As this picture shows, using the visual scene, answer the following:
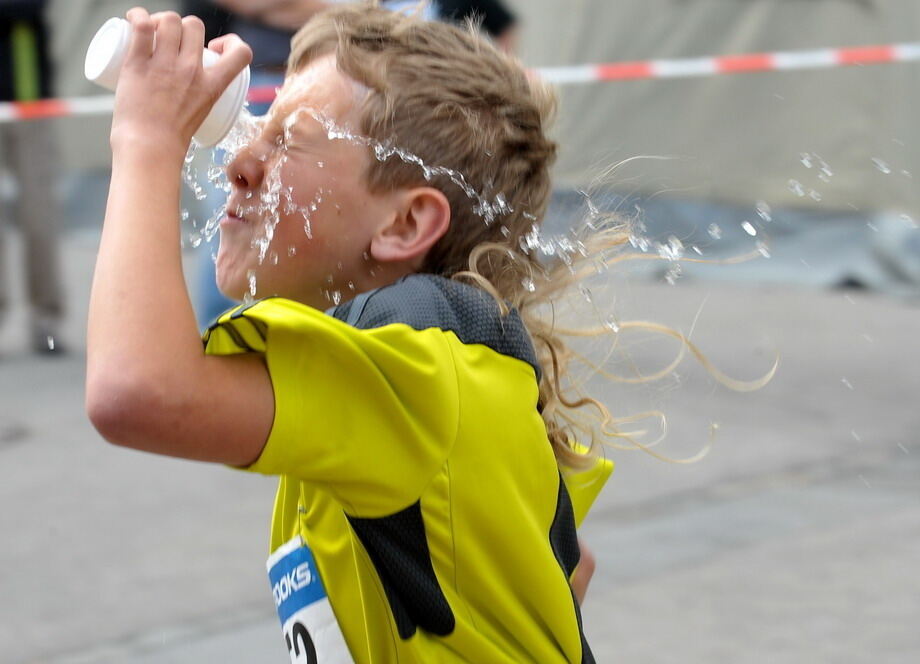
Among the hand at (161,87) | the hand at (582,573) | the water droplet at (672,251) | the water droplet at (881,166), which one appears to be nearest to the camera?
the hand at (161,87)

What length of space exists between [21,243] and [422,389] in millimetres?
5801

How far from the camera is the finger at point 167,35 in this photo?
157 cm

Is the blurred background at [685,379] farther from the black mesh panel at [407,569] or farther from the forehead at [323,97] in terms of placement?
the black mesh panel at [407,569]

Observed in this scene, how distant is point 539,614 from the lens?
171 centimetres

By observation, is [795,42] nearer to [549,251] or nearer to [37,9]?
[37,9]

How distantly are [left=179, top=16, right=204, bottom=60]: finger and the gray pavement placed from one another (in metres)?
0.85

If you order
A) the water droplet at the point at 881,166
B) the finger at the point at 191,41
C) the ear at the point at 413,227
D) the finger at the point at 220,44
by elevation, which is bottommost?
the water droplet at the point at 881,166

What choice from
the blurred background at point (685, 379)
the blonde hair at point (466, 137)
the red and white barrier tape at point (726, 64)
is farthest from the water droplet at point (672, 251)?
the red and white barrier tape at point (726, 64)

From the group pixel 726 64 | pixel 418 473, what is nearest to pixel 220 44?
pixel 418 473

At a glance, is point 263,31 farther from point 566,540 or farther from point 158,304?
→ point 158,304

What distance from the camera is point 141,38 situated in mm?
1563

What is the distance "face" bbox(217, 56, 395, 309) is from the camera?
175cm

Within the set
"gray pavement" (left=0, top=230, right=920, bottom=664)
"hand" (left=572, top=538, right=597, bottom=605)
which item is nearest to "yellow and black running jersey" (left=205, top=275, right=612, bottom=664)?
"hand" (left=572, top=538, right=597, bottom=605)

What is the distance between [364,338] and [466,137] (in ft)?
1.49
